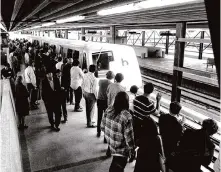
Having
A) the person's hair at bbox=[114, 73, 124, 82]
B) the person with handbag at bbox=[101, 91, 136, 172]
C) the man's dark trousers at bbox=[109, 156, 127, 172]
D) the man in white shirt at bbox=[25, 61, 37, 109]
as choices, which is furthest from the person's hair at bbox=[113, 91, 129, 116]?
the man in white shirt at bbox=[25, 61, 37, 109]

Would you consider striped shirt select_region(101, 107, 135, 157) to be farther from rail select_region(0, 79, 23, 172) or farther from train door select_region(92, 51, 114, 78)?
train door select_region(92, 51, 114, 78)

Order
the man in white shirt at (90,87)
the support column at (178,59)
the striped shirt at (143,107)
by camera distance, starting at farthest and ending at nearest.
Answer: the man in white shirt at (90,87), the support column at (178,59), the striped shirt at (143,107)

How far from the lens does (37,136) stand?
5355mm

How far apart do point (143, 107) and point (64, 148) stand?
2.33 m

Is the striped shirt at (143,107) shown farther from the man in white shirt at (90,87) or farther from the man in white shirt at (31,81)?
the man in white shirt at (31,81)

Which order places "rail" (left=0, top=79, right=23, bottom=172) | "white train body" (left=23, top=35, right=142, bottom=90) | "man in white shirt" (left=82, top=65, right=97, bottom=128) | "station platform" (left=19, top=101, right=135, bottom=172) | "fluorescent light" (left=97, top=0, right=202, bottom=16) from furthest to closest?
"white train body" (left=23, top=35, right=142, bottom=90) < "man in white shirt" (left=82, top=65, right=97, bottom=128) < "station platform" (left=19, top=101, right=135, bottom=172) < "fluorescent light" (left=97, top=0, right=202, bottom=16) < "rail" (left=0, top=79, right=23, bottom=172)

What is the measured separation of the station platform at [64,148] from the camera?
13.7ft

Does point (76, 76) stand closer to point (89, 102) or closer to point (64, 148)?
point (89, 102)

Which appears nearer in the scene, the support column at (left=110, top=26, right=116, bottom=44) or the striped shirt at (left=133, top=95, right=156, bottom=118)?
the striped shirt at (left=133, top=95, right=156, bottom=118)

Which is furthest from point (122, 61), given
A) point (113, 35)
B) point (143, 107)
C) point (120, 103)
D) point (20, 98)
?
point (120, 103)

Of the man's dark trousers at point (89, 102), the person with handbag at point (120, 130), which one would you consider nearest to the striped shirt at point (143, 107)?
the person with handbag at point (120, 130)

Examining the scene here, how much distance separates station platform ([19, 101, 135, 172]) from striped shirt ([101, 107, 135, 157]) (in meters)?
1.32

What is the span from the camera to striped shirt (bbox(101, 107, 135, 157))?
288 centimetres

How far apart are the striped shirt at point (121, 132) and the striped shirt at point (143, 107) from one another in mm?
454
